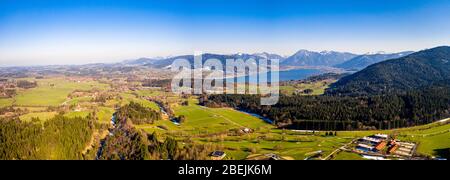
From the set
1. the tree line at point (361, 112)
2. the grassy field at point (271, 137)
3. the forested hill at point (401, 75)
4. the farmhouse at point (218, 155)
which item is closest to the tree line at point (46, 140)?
the grassy field at point (271, 137)

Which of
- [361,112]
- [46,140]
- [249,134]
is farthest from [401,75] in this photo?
[46,140]

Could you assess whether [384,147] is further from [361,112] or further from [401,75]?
[401,75]

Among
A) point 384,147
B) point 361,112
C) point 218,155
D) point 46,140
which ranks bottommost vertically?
point 384,147

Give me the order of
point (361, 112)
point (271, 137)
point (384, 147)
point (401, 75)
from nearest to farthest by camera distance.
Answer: point (384, 147) < point (271, 137) < point (361, 112) < point (401, 75)

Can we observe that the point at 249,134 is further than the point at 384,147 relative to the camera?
Yes

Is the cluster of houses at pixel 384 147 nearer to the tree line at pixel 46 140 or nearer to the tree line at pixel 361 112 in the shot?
the tree line at pixel 361 112
